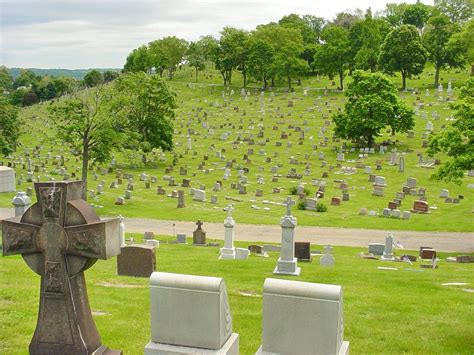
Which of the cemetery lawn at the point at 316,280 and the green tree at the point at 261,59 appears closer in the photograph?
the cemetery lawn at the point at 316,280

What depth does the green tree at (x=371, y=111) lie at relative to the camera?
158 ft

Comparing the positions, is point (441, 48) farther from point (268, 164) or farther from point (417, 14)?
point (417, 14)

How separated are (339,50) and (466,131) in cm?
5618

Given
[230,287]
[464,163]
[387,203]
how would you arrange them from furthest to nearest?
[387,203]
[464,163]
[230,287]

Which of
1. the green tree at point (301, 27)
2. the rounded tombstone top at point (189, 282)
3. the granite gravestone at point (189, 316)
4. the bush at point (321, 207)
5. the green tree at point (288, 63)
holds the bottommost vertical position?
the bush at point (321, 207)

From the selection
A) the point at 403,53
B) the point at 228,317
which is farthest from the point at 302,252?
the point at 403,53

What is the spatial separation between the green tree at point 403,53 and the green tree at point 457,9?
33.7 m

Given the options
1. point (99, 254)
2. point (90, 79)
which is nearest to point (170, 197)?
point (99, 254)

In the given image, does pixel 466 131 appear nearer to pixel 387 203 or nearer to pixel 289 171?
pixel 387 203

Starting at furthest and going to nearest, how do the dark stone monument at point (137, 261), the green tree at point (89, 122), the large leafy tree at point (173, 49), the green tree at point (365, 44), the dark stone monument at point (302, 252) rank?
the large leafy tree at point (173, 49)
the green tree at point (365, 44)
the green tree at point (89, 122)
the dark stone monument at point (302, 252)
the dark stone monument at point (137, 261)

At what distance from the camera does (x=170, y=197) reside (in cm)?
3606

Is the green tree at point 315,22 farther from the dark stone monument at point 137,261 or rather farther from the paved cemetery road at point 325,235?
the dark stone monument at point 137,261

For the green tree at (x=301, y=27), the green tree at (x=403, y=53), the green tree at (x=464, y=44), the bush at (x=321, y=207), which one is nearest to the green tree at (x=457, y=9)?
the green tree at (x=301, y=27)

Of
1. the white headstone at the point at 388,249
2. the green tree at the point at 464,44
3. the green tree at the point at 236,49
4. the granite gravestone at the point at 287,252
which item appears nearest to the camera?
the granite gravestone at the point at 287,252
